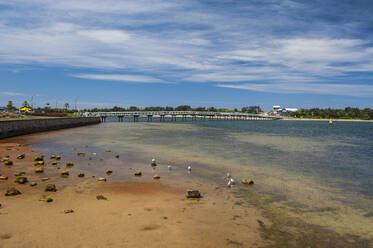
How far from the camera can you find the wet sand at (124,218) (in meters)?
8.77

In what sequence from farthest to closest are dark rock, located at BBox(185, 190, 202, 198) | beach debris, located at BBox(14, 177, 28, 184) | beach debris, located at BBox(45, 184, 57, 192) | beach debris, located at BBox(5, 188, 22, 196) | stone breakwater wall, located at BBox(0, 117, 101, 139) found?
1. stone breakwater wall, located at BBox(0, 117, 101, 139)
2. beach debris, located at BBox(14, 177, 28, 184)
3. dark rock, located at BBox(185, 190, 202, 198)
4. beach debris, located at BBox(45, 184, 57, 192)
5. beach debris, located at BBox(5, 188, 22, 196)

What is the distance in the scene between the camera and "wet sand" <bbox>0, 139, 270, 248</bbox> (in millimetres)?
8773

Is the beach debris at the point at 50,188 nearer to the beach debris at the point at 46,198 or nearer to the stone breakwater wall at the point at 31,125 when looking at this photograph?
the beach debris at the point at 46,198

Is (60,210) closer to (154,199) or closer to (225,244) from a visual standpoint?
(154,199)

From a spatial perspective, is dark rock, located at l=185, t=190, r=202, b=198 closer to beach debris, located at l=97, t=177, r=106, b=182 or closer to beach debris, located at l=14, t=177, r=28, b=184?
beach debris, located at l=97, t=177, r=106, b=182

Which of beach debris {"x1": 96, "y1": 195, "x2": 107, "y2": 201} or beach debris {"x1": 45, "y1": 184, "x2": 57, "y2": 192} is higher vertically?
beach debris {"x1": 45, "y1": 184, "x2": 57, "y2": 192}

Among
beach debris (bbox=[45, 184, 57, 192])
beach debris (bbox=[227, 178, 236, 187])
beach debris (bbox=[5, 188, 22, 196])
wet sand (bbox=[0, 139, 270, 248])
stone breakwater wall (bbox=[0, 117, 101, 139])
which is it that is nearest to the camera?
wet sand (bbox=[0, 139, 270, 248])

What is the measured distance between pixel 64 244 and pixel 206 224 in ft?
16.0

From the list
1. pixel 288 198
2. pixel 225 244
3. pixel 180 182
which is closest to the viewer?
pixel 225 244

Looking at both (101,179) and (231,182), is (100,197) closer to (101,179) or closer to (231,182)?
(101,179)

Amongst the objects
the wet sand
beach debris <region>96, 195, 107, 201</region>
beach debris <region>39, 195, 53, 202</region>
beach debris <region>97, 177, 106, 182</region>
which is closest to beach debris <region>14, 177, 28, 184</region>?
the wet sand

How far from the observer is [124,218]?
10.5 metres

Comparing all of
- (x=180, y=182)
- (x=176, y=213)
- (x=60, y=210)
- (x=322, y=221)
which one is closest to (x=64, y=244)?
(x=60, y=210)

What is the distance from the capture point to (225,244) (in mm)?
8781
